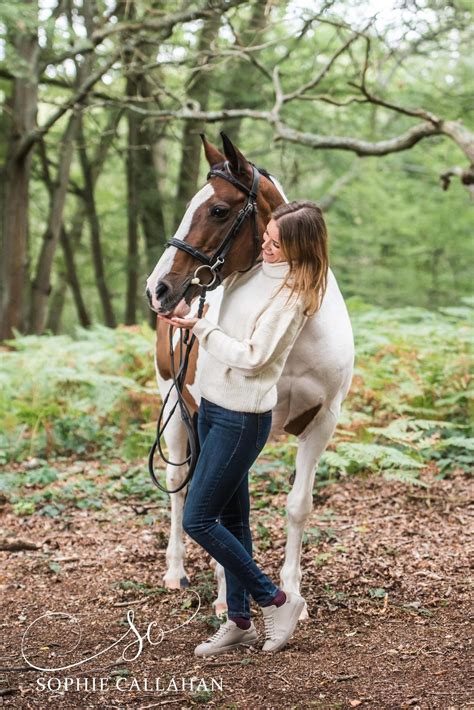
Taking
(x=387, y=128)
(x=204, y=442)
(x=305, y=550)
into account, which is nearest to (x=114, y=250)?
(x=387, y=128)

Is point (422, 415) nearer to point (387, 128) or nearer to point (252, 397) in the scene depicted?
point (252, 397)

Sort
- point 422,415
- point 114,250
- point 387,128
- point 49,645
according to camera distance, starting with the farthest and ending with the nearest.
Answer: point 114,250 → point 387,128 → point 422,415 → point 49,645

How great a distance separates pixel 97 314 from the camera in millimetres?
25922

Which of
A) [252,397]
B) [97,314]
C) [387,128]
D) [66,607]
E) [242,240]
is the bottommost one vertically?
[97,314]

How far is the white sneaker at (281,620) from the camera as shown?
11.3ft

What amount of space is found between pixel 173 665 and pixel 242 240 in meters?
1.91

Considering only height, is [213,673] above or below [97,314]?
above

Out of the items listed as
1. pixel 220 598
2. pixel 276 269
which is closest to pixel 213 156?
pixel 276 269

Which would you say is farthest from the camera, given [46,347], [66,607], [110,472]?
[46,347]

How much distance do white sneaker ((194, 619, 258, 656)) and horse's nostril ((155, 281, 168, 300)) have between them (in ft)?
5.01

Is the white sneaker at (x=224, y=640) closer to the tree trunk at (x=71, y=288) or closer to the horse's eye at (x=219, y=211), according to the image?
the horse's eye at (x=219, y=211)

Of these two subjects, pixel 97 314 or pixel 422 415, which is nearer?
pixel 422 415

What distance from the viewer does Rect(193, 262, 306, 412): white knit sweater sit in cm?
312

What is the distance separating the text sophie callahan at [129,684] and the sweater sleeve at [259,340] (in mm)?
1292
